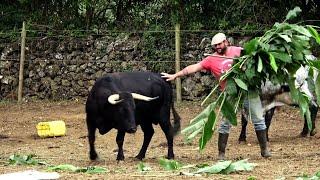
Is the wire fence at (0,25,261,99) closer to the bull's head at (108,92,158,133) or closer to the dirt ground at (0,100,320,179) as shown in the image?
the dirt ground at (0,100,320,179)

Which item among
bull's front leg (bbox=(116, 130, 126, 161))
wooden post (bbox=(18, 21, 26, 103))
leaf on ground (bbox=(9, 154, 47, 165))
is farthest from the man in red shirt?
wooden post (bbox=(18, 21, 26, 103))

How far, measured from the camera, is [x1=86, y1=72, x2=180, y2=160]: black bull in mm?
9164

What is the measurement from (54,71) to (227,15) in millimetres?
4421

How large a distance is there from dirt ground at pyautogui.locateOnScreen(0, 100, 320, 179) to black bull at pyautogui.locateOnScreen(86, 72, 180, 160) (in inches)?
14.5

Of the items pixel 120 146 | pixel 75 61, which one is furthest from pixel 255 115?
pixel 75 61

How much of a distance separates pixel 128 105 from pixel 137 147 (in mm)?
2177

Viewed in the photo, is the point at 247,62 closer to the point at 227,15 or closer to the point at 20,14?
the point at 227,15

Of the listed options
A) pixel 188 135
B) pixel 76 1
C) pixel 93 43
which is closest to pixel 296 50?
pixel 188 135

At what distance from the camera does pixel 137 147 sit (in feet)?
36.8

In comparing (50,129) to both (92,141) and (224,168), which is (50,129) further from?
(224,168)

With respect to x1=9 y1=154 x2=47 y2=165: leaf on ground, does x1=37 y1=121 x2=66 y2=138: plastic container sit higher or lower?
lower

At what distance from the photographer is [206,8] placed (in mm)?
17219

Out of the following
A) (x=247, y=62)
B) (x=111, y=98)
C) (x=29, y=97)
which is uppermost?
(x=247, y=62)

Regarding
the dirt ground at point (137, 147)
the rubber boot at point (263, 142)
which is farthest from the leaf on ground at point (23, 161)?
the rubber boot at point (263, 142)
